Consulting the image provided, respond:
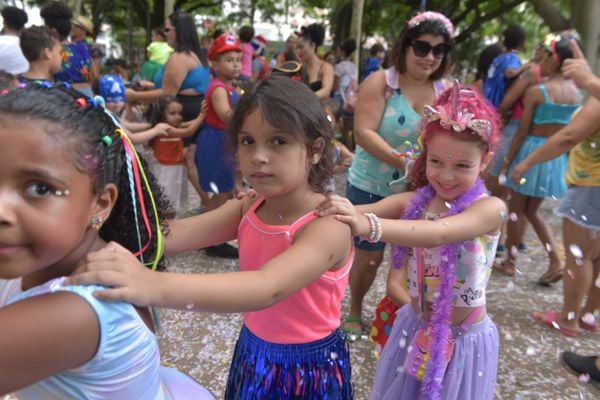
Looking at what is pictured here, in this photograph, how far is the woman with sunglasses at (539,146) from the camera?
13.4ft

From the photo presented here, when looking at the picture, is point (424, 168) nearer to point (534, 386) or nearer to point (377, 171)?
point (377, 171)

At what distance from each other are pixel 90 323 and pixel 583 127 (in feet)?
9.78

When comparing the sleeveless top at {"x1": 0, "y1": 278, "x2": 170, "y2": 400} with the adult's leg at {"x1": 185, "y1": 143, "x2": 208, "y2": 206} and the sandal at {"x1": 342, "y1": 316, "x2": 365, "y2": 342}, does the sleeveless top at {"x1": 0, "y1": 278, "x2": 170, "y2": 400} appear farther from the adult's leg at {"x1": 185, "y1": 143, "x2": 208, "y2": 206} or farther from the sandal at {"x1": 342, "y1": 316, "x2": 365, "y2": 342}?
the adult's leg at {"x1": 185, "y1": 143, "x2": 208, "y2": 206}

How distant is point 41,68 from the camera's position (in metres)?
3.77

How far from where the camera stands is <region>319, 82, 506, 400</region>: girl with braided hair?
1859mm

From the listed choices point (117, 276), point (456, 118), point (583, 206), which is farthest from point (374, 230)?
point (583, 206)

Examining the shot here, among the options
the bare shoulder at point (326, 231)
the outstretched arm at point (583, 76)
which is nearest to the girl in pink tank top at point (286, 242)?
the bare shoulder at point (326, 231)

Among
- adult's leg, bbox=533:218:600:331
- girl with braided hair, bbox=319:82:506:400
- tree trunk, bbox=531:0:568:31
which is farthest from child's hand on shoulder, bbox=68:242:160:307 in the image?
tree trunk, bbox=531:0:568:31

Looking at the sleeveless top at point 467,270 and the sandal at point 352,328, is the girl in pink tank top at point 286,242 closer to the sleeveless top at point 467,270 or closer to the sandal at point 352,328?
the sleeveless top at point 467,270

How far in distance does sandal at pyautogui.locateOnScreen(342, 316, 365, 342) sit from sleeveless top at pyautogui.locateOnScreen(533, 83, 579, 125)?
240cm

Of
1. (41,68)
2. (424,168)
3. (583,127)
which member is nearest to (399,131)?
(424,168)

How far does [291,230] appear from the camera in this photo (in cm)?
148

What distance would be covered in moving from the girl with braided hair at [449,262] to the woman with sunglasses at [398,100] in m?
0.78

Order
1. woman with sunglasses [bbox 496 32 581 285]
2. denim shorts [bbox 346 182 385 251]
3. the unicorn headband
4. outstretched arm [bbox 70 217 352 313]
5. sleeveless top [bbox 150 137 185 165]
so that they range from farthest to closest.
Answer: sleeveless top [bbox 150 137 185 165], woman with sunglasses [bbox 496 32 581 285], denim shorts [bbox 346 182 385 251], the unicorn headband, outstretched arm [bbox 70 217 352 313]
